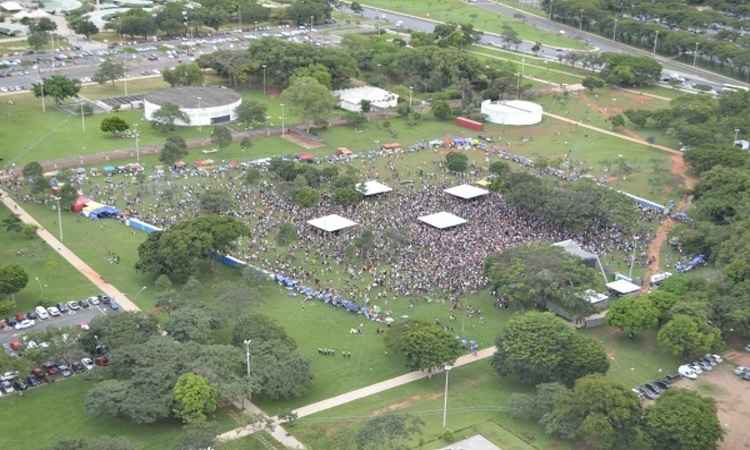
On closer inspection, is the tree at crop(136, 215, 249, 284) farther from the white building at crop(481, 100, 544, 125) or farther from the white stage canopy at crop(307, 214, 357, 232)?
the white building at crop(481, 100, 544, 125)

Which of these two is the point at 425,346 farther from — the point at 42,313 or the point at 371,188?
the point at 371,188

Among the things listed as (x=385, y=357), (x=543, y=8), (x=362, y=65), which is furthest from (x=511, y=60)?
(x=385, y=357)

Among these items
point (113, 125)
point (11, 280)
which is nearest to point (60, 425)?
point (11, 280)

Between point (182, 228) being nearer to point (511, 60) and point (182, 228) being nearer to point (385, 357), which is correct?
point (385, 357)

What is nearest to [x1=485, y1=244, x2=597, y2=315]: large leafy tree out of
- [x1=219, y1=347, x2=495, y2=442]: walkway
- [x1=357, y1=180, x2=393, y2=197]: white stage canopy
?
[x1=219, y1=347, x2=495, y2=442]: walkway

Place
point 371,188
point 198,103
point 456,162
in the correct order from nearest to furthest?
point 371,188
point 456,162
point 198,103

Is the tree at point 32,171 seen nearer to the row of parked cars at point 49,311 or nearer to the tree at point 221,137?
the tree at point 221,137
